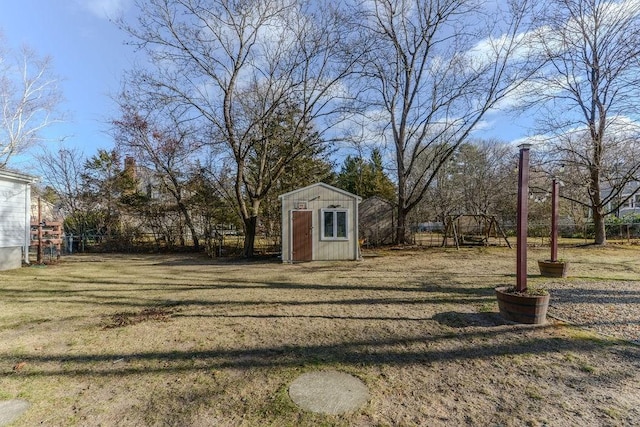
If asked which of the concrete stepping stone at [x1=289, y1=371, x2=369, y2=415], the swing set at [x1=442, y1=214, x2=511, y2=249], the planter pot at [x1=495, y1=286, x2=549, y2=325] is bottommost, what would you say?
the concrete stepping stone at [x1=289, y1=371, x2=369, y2=415]

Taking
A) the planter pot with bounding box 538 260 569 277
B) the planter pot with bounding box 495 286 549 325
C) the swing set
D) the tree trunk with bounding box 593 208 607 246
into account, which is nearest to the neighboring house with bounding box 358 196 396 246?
the swing set

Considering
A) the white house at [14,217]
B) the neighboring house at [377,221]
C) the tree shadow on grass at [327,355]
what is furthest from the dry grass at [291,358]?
the neighboring house at [377,221]

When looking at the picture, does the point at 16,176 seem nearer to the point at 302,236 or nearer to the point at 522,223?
the point at 302,236

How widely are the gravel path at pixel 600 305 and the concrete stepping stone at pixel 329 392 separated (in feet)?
11.8

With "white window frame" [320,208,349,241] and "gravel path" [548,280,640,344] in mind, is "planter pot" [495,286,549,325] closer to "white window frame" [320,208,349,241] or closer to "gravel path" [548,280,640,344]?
"gravel path" [548,280,640,344]

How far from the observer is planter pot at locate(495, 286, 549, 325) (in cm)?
452

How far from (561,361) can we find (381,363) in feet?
6.07

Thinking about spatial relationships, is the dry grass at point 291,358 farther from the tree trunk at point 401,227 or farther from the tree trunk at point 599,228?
the tree trunk at point 599,228

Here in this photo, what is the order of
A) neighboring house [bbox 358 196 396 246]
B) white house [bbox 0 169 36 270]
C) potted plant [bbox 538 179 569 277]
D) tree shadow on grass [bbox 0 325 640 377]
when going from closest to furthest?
tree shadow on grass [bbox 0 325 640 377] → potted plant [bbox 538 179 569 277] → white house [bbox 0 169 36 270] → neighboring house [bbox 358 196 396 246]

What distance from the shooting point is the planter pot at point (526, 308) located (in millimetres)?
4520

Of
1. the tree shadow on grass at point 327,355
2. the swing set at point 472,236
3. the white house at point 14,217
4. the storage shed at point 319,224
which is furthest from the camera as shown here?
the swing set at point 472,236

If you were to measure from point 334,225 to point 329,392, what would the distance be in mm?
9484

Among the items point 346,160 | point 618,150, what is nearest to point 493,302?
point 618,150

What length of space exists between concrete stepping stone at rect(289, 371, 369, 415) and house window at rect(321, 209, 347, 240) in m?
9.08
